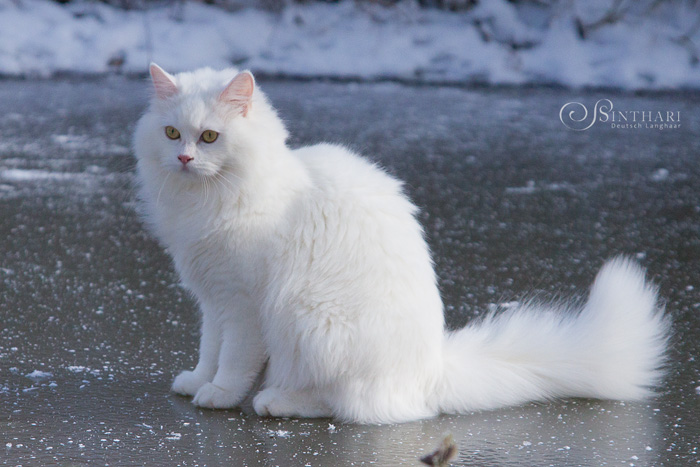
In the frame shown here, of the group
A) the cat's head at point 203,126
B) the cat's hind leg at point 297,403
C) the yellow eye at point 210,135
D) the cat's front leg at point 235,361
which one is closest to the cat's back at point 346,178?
the cat's head at point 203,126

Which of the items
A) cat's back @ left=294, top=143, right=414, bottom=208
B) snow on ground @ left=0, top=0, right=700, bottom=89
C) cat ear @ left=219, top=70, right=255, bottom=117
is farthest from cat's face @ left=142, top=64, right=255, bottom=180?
snow on ground @ left=0, top=0, right=700, bottom=89

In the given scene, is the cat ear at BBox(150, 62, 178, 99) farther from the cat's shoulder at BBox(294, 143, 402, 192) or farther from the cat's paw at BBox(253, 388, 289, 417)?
the cat's paw at BBox(253, 388, 289, 417)

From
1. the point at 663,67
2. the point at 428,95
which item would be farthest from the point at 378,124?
the point at 663,67

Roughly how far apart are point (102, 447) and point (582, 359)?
4.22 ft

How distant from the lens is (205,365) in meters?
2.32

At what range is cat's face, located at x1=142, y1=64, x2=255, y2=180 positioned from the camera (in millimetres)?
2119

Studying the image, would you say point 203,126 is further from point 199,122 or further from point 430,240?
point 430,240

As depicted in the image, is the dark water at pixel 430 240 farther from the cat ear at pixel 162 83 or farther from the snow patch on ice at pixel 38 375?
the cat ear at pixel 162 83

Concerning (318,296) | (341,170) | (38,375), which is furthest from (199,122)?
(38,375)

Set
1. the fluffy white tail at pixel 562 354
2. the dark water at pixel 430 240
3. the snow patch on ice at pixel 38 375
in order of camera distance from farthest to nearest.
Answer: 1. the snow patch on ice at pixel 38 375
2. the fluffy white tail at pixel 562 354
3. the dark water at pixel 430 240

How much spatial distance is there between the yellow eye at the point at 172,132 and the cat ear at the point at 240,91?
0.15m

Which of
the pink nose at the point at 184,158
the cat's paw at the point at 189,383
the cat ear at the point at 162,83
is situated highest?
the cat ear at the point at 162,83

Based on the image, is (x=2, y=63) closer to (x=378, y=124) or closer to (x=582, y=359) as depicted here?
(x=378, y=124)

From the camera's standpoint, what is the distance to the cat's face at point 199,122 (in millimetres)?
2119
